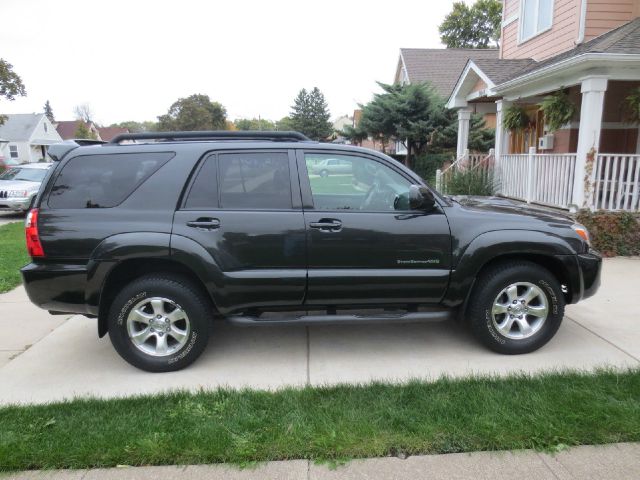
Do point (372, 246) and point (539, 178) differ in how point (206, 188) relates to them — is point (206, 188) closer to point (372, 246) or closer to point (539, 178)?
point (372, 246)

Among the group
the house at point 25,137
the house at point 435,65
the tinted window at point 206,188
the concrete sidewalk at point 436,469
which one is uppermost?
the house at point 435,65

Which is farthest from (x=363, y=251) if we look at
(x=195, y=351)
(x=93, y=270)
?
(x=93, y=270)

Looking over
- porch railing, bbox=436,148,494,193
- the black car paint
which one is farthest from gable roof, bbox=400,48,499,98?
the black car paint

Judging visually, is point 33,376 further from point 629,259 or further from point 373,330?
point 629,259

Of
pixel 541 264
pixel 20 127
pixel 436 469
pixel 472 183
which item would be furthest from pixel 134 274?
pixel 20 127

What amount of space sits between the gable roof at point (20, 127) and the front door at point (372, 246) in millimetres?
57486

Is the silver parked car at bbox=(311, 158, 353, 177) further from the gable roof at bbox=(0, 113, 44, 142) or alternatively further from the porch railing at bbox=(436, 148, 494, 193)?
the gable roof at bbox=(0, 113, 44, 142)

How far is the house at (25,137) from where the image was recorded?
52125mm

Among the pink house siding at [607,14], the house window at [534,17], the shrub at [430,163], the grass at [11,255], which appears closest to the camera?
the grass at [11,255]

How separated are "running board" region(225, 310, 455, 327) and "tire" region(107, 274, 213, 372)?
30cm

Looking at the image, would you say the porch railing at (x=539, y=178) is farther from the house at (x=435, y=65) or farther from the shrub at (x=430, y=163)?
the house at (x=435, y=65)

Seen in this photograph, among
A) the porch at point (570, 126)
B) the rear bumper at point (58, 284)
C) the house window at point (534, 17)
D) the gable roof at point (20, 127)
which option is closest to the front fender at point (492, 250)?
the rear bumper at point (58, 284)

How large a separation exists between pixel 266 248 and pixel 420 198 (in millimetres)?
1290

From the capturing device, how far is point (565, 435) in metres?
2.97
